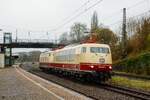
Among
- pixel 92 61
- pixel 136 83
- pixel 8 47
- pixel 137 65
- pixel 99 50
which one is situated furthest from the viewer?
pixel 8 47

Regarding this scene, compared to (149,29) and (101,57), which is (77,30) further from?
(101,57)

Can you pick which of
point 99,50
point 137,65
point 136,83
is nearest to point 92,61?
point 99,50

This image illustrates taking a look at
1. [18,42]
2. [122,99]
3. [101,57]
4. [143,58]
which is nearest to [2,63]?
[18,42]

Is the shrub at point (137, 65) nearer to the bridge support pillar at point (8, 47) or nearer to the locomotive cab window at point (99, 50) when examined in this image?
the locomotive cab window at point (99, 50)

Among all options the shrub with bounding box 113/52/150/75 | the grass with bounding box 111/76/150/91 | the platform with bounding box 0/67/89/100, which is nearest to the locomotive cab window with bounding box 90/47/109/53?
the grass with bounding box 111/76/150/91

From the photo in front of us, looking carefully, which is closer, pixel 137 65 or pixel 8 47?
pixel 137 65

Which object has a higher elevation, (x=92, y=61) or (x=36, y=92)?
(x=92, y=61)

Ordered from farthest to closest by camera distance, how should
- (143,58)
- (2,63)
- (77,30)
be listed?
(77,30)
(2,63)
(143,58)

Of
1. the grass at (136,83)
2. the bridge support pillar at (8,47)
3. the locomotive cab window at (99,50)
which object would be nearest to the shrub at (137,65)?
the grass at (136,83)

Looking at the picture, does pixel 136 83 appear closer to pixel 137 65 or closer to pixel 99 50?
pixel 99 50

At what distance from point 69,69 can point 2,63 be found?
50.8 m

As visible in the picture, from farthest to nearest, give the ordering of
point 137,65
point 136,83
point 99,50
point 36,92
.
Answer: point 137,65 → point 99,50 → point 136,83 → point 36,92

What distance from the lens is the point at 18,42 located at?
95125mm

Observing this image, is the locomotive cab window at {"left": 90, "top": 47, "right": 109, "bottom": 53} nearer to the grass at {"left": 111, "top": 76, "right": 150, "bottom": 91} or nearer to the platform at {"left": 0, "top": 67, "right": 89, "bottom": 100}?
the grass at {"left": 111, "top": 76, "right": 150, "bottom": 91}
